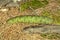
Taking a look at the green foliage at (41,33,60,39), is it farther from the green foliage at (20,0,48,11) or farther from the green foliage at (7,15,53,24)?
the green foliage at (20,0,48,11)

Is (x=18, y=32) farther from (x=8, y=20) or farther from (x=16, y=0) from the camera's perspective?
(x=16, y=0)

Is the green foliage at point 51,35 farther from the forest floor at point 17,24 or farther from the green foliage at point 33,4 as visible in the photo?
the green foliage at point 33,4

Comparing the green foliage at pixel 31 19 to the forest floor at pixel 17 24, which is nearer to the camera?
the forest floor at pixel 17 24

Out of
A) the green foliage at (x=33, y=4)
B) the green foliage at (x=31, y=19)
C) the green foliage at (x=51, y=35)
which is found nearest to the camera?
the green foliage at (x=51, y=35)

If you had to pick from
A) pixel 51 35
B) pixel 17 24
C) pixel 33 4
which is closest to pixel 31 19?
pixel 17 24

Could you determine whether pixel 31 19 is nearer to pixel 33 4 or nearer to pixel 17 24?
pixel 17 24

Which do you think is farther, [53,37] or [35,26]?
[35,26]

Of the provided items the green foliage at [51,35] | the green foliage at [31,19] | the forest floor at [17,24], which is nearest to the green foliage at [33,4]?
the forest floor at [17,24]

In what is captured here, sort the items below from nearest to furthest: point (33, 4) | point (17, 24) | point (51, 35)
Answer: point (51, 35) → point (17, 24) → point (33, 4)

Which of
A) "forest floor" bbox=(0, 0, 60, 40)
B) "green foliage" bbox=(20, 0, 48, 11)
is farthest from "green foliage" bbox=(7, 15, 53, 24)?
"green foliage" bbox=(20, 0, 48, 11)

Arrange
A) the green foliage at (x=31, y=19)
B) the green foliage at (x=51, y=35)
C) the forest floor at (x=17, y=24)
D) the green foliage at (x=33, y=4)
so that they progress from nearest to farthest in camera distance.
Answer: the green foliage at (x=51, y=35)
the forest floor at (x=17, y=24)
the green foliage at (x=31, y=19)
the green foliage at (x=33, y=4)

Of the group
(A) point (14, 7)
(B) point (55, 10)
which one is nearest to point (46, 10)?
(B) point (55, 10)
